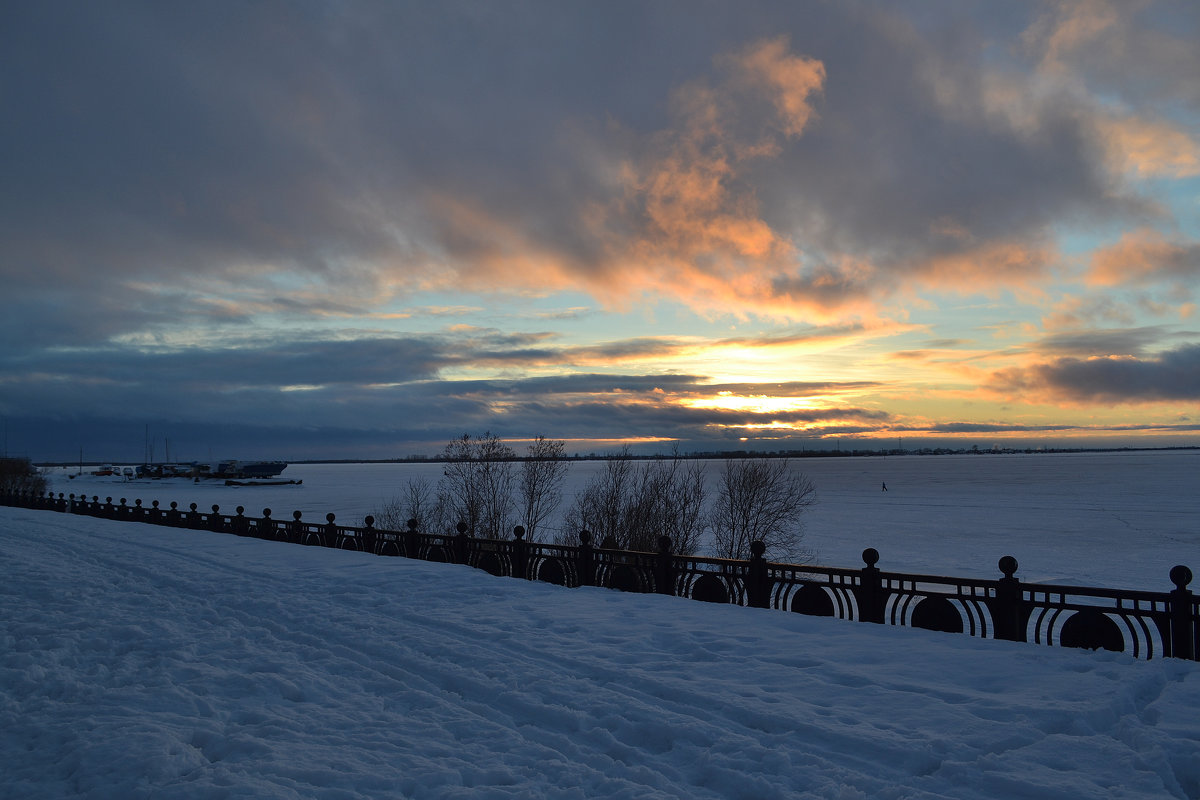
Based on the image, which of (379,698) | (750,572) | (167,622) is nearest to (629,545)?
(750,572)

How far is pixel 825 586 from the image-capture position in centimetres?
1107

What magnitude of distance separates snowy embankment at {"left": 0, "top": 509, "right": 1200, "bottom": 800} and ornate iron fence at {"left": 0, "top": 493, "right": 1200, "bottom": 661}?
551 millimetres

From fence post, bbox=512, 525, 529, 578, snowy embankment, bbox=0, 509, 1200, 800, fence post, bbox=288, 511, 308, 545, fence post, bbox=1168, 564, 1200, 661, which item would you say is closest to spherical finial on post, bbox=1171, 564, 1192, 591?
fence post, bbox=1168, 564, 1200, 661

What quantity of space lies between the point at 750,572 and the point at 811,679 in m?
4.13

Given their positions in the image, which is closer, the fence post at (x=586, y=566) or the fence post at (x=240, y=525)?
the fence post at (x=586, y=566)

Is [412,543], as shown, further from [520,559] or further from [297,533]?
[297,533]

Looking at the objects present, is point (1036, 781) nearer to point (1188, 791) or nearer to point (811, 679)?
point (1188, 791)

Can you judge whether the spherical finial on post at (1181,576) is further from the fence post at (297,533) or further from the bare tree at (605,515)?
the bare tree at (605,515)

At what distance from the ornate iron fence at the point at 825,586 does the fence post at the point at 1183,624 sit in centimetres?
1

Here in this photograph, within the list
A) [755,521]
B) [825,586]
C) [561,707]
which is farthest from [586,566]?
[755,521]

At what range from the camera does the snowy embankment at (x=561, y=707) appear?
4.72 meters

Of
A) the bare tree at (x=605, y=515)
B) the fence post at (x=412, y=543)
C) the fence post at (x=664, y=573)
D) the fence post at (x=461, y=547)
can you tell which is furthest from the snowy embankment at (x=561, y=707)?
the bare tree at (x=605, y=515)

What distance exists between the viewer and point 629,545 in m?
33.9

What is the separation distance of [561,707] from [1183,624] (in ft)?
21.0
